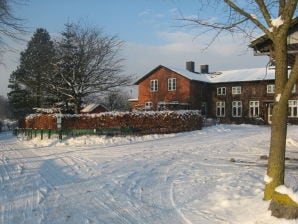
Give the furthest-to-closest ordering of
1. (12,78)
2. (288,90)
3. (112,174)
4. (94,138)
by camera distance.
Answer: (12,78) < (94,138) < (112,174) < (288,90)

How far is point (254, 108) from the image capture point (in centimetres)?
4875

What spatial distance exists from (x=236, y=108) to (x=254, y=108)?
2359mm

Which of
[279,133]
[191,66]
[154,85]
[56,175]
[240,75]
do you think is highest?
[191,66]

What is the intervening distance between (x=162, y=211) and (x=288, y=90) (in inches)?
123

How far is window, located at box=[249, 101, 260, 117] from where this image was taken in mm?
48416

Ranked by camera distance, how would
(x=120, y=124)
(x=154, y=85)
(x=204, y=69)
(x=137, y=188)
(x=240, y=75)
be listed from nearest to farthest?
(x=137, y=188) < (x=120, y=124) < (x=240, y=75) < (x=154, y=85) < (x=204, y=69)

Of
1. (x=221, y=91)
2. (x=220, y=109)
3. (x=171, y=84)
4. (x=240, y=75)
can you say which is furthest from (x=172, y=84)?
(x=240, y=75)

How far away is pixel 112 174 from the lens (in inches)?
473

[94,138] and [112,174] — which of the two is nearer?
[112,174]

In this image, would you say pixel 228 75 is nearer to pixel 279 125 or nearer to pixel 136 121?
pixel 136 121

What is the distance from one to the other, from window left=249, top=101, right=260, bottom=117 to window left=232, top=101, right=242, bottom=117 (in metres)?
1.34

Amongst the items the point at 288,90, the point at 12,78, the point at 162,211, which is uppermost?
the point at 12,78

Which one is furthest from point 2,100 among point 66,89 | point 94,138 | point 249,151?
point 249,151

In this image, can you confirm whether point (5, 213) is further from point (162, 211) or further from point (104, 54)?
point (104, 54)
